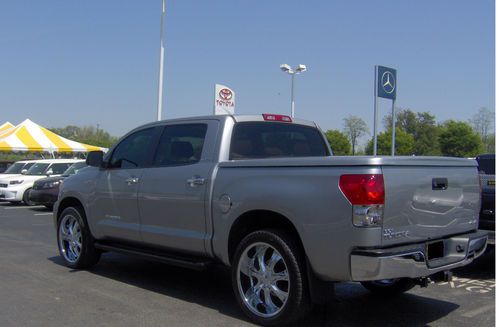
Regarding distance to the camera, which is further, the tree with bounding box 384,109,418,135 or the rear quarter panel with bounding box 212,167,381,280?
the tree with bounding box 384,109,418,135

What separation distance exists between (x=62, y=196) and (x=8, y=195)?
11.8 m

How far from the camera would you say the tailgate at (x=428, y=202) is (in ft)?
13.1

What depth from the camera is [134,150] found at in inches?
249

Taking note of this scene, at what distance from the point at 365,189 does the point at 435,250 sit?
1014mm

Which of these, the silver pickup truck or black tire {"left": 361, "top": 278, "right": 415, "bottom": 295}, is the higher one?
the silver pickup truck

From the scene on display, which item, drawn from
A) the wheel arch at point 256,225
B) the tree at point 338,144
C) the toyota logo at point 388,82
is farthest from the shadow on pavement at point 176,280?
the tree at point 338,144

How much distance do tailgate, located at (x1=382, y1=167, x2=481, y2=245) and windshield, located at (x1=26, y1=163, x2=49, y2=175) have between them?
1664 centimetres

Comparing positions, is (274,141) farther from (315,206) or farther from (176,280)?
(176,280)

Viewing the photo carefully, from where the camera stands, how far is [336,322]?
469cm

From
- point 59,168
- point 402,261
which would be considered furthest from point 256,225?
point 59,168

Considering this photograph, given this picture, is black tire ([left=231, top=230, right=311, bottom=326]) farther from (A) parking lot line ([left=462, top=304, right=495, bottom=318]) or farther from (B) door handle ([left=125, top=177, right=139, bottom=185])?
(B) door handle ([left=125, top=177, right=139, bottom=185])

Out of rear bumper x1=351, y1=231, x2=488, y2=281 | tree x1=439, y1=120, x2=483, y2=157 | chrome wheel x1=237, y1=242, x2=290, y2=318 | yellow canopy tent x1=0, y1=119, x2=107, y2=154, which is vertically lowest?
chrome wheel x1=237, y1=242, x2=290, y2=318

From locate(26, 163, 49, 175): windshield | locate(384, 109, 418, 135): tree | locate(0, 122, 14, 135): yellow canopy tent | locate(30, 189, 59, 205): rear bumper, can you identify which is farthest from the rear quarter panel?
locate(384, 109, 418, 135): tree

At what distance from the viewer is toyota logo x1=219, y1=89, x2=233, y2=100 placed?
53.9 feet
